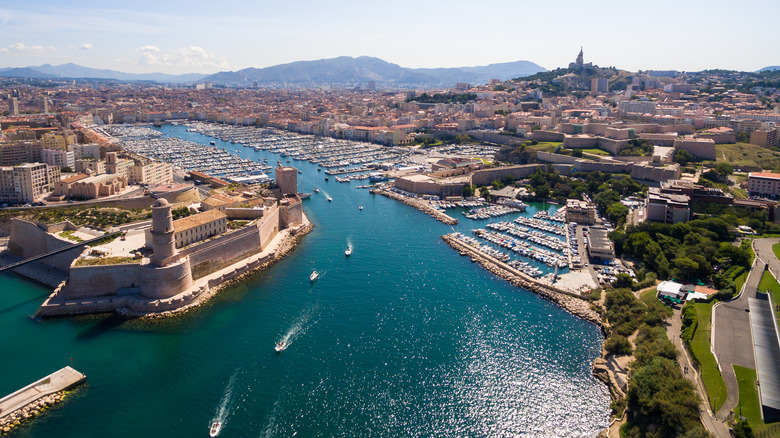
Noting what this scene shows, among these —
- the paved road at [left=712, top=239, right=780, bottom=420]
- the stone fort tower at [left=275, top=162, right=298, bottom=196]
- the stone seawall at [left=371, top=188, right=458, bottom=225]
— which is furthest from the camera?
the stone seawall at [left=371, top=188, right=458, bottom=225]

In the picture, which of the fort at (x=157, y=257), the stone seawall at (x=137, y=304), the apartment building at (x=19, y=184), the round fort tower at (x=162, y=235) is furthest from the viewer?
the apartment building at (x=19, y=184)

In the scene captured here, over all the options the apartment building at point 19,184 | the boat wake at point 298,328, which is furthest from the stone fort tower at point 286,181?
the boat wake at point 298,328

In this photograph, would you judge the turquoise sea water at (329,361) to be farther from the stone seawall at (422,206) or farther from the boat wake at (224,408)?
the stone seawall at (422,206)

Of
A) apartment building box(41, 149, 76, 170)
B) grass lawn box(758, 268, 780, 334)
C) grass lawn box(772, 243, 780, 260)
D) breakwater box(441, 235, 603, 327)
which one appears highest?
apartment building box(41, 149, 76, 170)

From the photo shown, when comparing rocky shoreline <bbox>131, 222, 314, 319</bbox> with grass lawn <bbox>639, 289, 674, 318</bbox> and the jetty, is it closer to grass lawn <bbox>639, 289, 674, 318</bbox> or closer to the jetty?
the jetty

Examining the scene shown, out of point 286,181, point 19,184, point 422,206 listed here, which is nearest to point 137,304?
point 286,181

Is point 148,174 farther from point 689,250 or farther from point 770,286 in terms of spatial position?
point 770,286

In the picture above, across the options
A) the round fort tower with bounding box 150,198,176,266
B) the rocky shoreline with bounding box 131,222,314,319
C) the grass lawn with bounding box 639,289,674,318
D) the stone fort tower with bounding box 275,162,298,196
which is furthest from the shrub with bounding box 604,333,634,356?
the stone fort tower with bounding box 275,162,298,196
